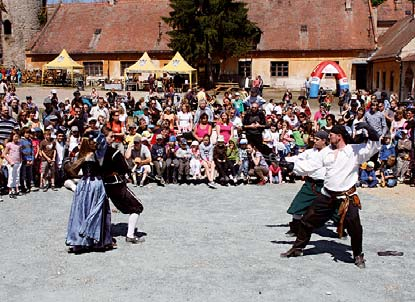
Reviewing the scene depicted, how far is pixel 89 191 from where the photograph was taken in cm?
764

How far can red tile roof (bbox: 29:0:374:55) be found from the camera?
122 ft

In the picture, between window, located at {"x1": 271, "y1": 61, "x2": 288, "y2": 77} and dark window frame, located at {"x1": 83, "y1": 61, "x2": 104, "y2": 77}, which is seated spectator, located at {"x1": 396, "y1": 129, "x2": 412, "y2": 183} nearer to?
window, located at {"x1": 271, "y1": 61, "x2": 288, "y2": 77}

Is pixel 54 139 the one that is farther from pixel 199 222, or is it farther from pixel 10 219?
pixel 199 222

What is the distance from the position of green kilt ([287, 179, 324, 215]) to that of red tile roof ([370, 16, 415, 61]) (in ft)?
78.0

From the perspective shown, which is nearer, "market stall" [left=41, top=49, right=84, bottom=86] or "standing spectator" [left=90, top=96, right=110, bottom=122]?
"standing spectator" [left=90, top=96, right=110, bottom=122]

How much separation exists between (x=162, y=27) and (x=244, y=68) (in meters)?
6.36

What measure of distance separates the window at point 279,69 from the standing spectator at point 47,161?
1068 inches

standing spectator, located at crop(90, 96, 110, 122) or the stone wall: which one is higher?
the stone wall

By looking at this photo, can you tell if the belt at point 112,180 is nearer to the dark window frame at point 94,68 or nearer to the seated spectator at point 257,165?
the seated spectator at point 257,165

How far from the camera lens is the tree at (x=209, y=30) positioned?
3378cm

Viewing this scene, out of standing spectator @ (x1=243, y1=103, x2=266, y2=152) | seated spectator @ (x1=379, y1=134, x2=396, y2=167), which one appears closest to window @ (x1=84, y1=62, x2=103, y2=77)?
standing spectator @ (x1=243, y1=103, x2=266, y2=152)

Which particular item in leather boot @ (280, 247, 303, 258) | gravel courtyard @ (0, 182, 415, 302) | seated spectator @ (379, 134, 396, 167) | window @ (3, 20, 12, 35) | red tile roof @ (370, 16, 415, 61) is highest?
window @ (3, 20, 12, 35)

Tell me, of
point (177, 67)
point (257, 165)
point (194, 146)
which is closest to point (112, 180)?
point (194, 146)

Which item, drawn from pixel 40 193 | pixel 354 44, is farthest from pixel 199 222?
pixel 354 44
